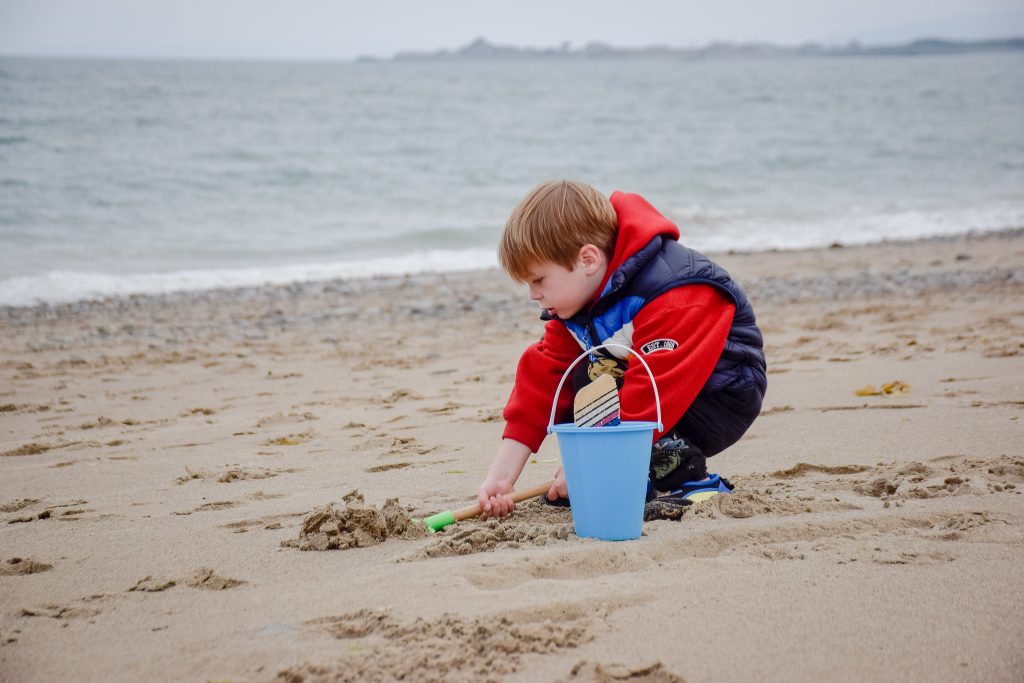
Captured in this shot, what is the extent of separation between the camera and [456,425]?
3938 mm

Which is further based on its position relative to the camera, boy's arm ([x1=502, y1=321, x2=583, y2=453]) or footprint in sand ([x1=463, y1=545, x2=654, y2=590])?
boy's arm ([x1=502, y1=321, x2=583, y2=453])

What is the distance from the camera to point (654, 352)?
2.37 m

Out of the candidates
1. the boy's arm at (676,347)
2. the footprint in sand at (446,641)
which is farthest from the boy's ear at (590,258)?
the footprint in sand at (446,641)

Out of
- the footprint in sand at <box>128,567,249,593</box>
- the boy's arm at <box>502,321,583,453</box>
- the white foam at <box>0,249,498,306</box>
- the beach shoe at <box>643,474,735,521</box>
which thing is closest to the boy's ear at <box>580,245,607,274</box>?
the boy's arm at <box>502,321,583,453</box>

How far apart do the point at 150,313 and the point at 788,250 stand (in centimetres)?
739

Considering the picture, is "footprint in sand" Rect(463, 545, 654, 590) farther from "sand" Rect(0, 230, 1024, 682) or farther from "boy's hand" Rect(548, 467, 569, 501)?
"boy's hand" Rect(548, 467, 569, 501)

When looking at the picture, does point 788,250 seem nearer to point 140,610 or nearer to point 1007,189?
point 1007,189

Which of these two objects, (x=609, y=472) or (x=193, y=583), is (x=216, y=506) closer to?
(x=193, y=583)

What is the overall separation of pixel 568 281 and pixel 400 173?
16999 millimetres

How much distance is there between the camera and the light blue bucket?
2088 millimetres

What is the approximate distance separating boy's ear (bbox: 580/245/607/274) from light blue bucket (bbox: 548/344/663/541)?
38cm

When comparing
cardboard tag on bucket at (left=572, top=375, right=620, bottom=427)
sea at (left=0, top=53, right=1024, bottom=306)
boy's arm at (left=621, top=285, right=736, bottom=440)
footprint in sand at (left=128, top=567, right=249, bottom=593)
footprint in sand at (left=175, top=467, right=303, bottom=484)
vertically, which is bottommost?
footprint in sand at (left=175, top=467, right=303, bottom=484)

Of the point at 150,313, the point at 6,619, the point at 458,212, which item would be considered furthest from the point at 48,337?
the point at 458,212

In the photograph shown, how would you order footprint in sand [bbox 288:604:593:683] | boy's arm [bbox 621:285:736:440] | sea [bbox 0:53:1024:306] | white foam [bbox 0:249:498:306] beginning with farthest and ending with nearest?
sea [bbox 0:53:1024:306], white foam [bbox 0:249:498:306], boy's arm [bbox 621:285:736:440], footprint in sand [bbox 288:604:593:683]
